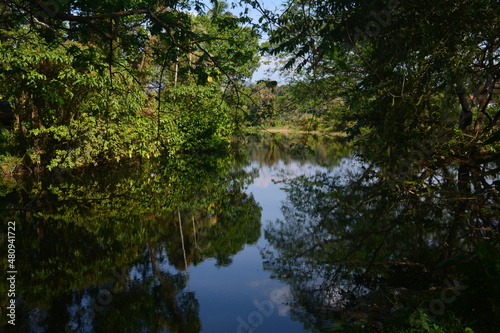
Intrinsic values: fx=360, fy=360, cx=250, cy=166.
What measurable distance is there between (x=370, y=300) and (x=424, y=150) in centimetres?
594

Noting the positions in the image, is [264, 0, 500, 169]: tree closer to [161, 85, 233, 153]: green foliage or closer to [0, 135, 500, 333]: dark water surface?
[0, 135, 500, 333]: dark water surface

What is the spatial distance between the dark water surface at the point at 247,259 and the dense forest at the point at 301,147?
5 cm

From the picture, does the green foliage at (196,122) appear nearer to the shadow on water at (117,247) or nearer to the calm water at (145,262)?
the shadow on water at (117,247)

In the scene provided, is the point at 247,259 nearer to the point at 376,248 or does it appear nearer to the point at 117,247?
the point at 376,248

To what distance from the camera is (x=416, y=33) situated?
6.43 meters

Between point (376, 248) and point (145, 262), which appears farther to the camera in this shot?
point (376, 248)

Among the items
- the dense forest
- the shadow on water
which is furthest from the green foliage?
the shadow on water

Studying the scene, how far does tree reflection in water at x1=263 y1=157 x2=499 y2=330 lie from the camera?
461 cm

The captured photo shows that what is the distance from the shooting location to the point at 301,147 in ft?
21.6

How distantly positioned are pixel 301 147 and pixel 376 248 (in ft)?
7.89

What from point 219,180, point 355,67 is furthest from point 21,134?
point 355,67

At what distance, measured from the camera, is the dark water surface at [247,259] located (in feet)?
14.8

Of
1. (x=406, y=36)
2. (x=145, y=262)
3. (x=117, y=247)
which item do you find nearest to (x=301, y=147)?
(x=406, y=36)

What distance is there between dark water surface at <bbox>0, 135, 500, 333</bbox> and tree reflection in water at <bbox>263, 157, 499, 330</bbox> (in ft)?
0.09
